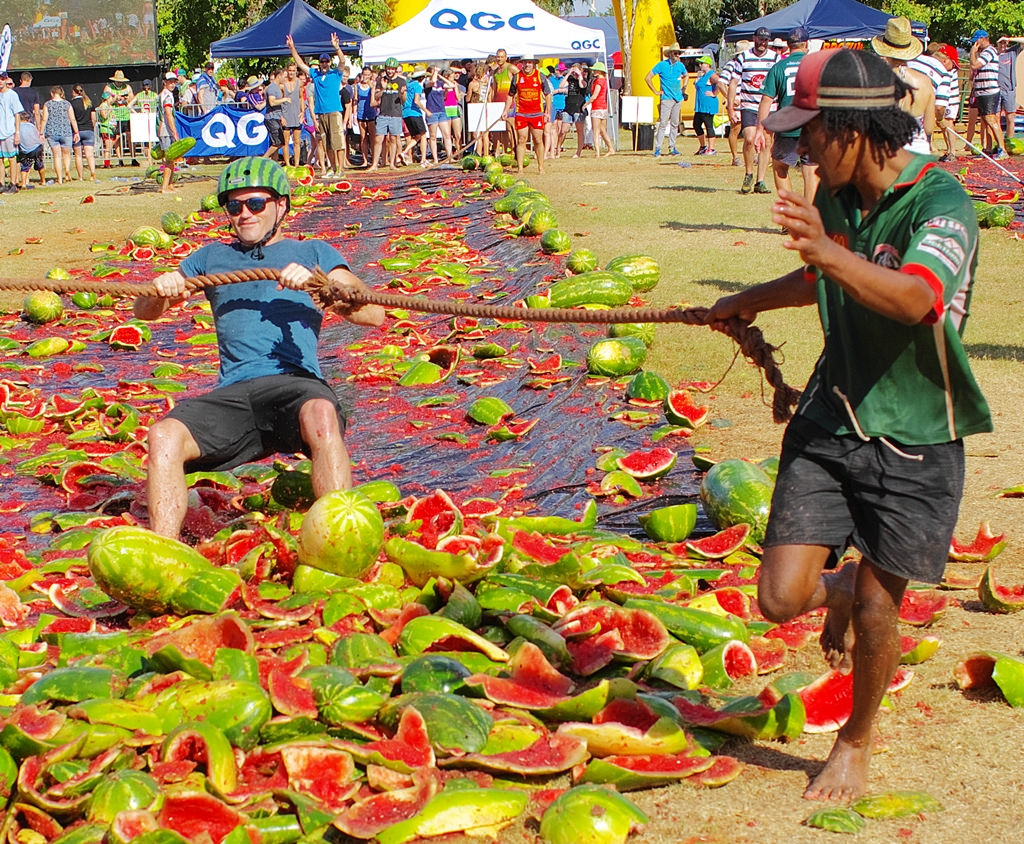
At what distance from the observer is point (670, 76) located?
26.9 meters

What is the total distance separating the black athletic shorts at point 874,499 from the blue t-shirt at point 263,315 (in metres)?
3.07

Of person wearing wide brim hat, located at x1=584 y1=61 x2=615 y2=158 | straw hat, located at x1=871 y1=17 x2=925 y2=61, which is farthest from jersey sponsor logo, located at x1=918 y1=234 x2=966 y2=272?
person wearing wide brim hat, located at x1=584 y1=61 x2=615 y2=158

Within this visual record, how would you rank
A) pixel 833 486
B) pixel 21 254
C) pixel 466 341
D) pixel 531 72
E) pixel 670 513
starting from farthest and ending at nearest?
pixel 531 72, pixel 21 254, pixel 466 341, pixel 670 513, pixel 833 486

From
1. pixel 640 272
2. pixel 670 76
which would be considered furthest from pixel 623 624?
pixel 670 76

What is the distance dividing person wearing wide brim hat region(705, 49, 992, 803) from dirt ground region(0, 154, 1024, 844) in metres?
0.22

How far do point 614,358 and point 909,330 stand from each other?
17.1 feet

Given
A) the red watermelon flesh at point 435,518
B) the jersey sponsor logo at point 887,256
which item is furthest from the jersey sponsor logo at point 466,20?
the jersey sponsor logo at point 887,256

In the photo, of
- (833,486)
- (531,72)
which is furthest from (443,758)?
(531,72)

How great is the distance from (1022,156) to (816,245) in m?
24.3

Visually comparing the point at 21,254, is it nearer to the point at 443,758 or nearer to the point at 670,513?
the point at 670,513

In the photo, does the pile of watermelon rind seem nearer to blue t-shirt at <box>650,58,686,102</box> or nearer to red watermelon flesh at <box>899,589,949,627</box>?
red watermelon flesh at <box>899,589,949,627</box>

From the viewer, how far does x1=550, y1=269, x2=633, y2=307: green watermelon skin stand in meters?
10.5

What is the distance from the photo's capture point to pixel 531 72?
70.7ft

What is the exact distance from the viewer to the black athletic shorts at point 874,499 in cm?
340
